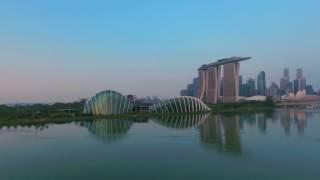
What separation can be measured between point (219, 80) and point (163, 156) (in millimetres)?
77122

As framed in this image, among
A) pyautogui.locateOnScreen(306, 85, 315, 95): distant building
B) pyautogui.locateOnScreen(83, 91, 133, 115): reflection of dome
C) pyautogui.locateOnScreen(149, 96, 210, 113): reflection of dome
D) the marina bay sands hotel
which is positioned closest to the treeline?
pyautogui.locateOnScreen(83, 91, 133, 115): reflection of dome

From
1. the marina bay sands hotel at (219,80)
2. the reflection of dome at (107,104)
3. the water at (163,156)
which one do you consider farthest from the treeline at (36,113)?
the marina bay sands hotel at (219,80)

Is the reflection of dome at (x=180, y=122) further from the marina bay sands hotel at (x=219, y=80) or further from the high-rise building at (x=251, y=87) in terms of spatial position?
the high-rise building at (x=251, y=87)

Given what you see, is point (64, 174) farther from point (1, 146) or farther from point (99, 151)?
point (1, 146)

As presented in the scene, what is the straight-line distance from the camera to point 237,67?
85.9 m

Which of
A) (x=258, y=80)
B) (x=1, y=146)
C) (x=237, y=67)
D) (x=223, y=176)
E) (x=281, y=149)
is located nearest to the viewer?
(x=223, y=176)

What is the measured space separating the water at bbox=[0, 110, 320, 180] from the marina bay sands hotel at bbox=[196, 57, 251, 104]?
63.5 meters

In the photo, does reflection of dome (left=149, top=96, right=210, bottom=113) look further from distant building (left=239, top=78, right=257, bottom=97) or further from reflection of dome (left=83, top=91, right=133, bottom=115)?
distant building (left=239, top=78, right=257, bottom=97)

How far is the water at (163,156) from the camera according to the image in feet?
40.3

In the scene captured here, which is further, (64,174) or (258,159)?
(258,159)

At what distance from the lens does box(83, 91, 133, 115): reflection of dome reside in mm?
42062

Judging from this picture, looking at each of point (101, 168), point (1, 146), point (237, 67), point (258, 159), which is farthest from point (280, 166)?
point (237, 67)

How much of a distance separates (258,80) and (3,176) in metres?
121

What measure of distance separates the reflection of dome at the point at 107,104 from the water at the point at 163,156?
18.8m
